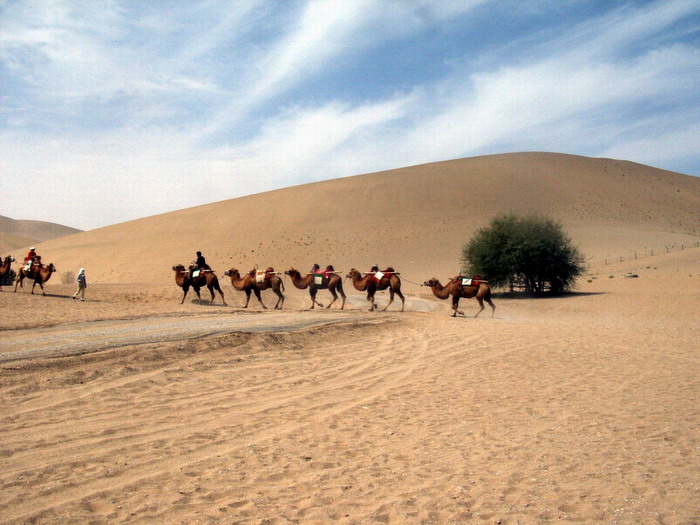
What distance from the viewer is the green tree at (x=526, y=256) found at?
36.7 meters

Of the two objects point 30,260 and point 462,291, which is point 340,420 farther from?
point 30,260

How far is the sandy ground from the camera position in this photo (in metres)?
5.64

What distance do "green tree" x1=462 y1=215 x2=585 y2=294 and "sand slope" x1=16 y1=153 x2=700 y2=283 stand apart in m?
11.4

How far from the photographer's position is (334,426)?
27.7 feet

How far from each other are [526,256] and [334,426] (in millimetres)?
30506

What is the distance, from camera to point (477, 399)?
10273 millimetres

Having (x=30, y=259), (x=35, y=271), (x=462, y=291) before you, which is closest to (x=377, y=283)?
(x=462, y=291)

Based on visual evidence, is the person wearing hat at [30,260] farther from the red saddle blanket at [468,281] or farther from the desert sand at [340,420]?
the red saddle blanket at [468,281]

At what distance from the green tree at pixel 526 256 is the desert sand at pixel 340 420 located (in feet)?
53.6

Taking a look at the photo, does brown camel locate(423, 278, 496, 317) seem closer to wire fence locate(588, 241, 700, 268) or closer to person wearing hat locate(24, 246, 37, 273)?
person wearing hat locate(24, 246, 37, 273)

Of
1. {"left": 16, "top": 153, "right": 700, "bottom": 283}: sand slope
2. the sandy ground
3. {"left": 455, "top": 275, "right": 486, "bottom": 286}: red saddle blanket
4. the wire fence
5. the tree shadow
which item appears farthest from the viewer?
{"left": 16, "top": 153, "right": 700, "bottom": 283}: sand slope

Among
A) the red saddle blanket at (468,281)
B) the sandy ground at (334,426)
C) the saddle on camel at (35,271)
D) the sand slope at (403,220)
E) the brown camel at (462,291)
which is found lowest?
the sandy ground at (334,426)

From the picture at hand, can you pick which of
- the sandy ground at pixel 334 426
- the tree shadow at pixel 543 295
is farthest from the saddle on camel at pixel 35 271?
the tree shadow at pixel 543 295

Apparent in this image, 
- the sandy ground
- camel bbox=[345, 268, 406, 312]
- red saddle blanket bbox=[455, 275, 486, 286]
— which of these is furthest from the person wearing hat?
red saddle blanket bbox=[455, 275, 486, 286]
